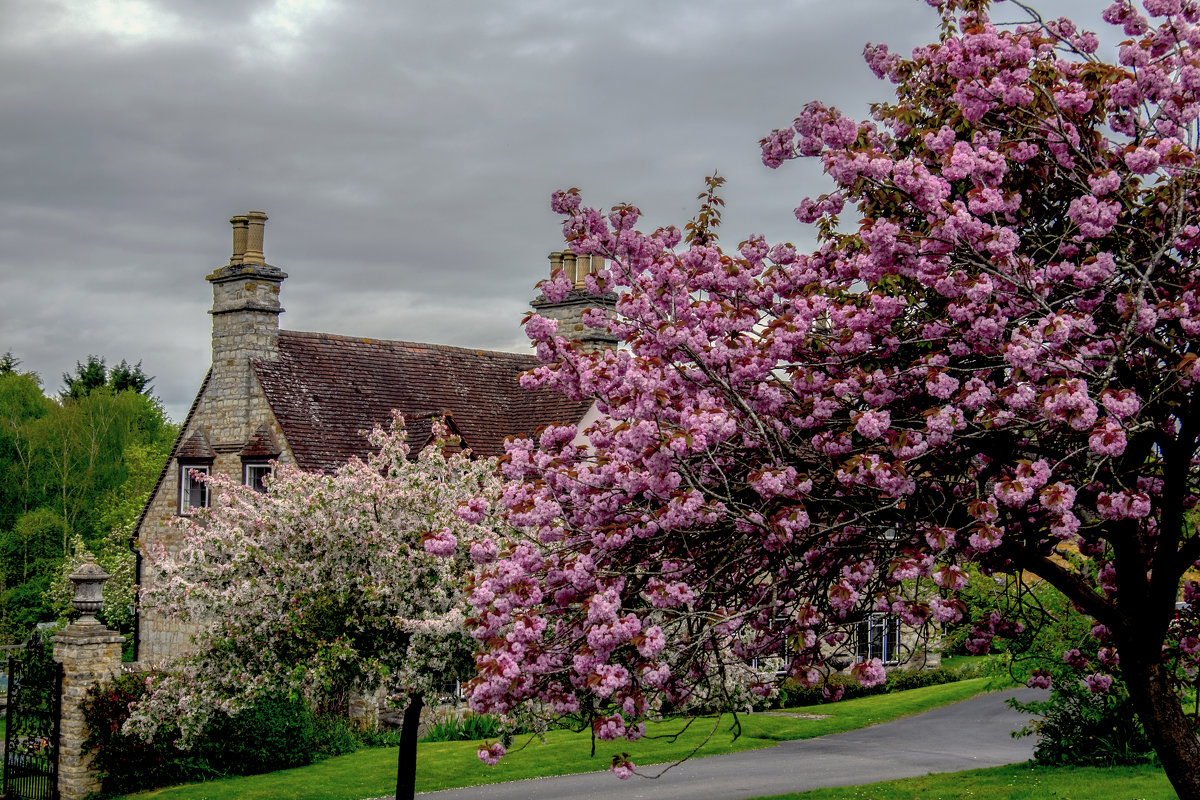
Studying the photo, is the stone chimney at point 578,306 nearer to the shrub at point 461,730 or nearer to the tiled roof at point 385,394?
the tiled roof at point 385,394

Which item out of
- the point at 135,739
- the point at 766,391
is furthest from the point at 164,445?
the point at 766,391

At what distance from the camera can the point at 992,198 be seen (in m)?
8.91

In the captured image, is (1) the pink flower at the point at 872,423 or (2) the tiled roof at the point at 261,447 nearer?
(1) the pink flower at the point at 872,423

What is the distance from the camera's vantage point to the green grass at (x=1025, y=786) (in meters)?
16.7

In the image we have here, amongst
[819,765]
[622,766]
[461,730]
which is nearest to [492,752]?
[622,766]

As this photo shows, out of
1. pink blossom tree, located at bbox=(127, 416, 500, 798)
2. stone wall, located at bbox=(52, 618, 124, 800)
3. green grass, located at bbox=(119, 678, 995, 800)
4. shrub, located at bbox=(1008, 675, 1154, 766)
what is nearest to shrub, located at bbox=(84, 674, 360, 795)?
stone wall, located at bbox=(52, 618, 124, 800)

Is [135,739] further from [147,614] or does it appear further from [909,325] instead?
[909,325]

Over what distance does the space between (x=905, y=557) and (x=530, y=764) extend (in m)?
15.6

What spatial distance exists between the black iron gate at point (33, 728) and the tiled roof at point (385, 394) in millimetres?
7015

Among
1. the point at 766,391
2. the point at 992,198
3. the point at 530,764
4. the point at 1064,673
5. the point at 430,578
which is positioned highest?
the point at 992,198

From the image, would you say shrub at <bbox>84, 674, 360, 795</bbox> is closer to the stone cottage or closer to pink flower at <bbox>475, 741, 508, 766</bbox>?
the stone cottage

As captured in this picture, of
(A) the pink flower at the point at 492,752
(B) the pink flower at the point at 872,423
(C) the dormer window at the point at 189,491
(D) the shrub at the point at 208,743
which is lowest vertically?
(D) the shrub at the point at 208,743

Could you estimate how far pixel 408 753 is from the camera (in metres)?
16.4

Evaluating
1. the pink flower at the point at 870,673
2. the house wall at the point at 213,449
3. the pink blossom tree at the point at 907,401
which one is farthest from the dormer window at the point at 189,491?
the pink flower at the point at 870,673
